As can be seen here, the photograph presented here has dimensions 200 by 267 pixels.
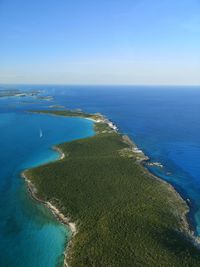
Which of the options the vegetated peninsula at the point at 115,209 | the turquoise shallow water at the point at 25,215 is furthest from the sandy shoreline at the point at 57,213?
the turquoise shallow water at the point at 25,215

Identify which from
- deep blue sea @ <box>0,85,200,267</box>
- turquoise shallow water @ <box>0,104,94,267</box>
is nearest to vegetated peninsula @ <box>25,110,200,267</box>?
turquoise shallow water @ <box>0,104,94,267</box>

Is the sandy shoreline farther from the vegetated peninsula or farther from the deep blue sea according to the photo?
the deep blue sea

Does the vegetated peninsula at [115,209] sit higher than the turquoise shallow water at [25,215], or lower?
higher

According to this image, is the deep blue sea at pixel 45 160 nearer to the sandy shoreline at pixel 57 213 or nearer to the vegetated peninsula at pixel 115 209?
the sandy shoreline at pixel 57 213

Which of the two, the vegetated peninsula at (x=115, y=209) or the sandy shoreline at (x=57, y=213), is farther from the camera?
the sandy shoreline at (x=57, y=213)

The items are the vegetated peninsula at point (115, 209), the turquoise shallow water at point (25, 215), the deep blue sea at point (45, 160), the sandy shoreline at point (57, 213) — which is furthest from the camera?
the sandy shoreline at point (57, 213)

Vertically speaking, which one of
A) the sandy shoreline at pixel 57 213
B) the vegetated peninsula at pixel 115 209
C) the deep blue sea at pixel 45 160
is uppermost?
the vegetated peninsula at pixel 115 209
